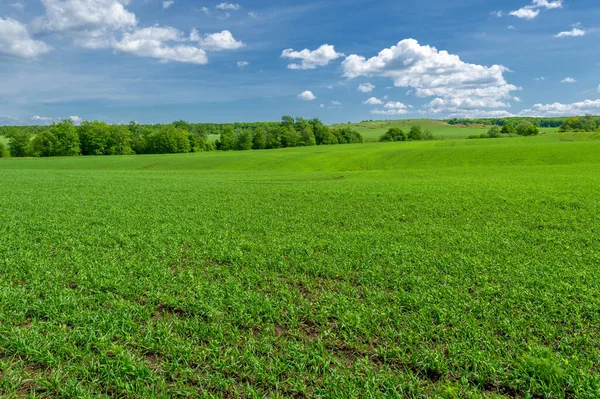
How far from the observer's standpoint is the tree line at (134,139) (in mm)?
104062

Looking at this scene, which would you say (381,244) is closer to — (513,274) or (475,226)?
(513,274)

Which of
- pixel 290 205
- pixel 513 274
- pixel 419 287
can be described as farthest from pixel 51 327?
pixel 290 205

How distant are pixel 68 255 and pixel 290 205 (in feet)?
34.7

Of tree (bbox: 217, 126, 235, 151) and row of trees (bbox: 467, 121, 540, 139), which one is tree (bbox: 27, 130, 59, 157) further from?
row of trees (bbox: 467, 121, 540, 139)

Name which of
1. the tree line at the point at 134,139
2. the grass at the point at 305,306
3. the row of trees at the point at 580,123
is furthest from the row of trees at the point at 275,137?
the grass at the point at 305,306

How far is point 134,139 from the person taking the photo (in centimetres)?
11544

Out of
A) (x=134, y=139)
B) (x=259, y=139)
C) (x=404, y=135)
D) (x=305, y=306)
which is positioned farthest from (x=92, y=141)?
(x=305, y=306)

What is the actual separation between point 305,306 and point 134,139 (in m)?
125

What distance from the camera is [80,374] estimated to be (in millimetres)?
4914

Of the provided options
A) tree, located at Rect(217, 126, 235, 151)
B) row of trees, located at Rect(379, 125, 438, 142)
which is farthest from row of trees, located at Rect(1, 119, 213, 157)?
row of trees, located at Rect(379, 125, 438, 142)

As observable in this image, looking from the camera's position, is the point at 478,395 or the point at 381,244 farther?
the point at 381,244

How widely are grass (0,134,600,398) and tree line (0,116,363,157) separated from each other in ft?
345

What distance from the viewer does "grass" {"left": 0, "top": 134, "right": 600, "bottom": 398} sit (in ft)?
15.7

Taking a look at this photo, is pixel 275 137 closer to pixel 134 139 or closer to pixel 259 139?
pixel 259 139
